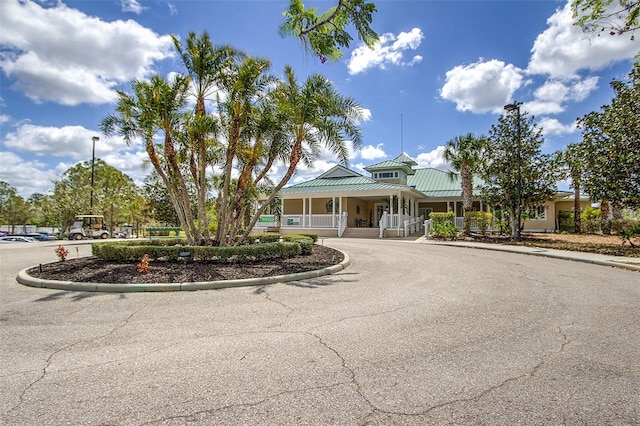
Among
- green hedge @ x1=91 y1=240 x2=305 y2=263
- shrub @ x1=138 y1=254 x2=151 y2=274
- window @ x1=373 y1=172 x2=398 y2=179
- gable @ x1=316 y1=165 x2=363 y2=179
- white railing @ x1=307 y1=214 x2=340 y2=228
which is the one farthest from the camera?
gable @ x1=316 y1=165 x2=363 y2=179

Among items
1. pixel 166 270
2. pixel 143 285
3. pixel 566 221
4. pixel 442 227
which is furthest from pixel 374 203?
pixel 143 285

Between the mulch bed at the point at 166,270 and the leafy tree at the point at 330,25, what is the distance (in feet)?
17.5

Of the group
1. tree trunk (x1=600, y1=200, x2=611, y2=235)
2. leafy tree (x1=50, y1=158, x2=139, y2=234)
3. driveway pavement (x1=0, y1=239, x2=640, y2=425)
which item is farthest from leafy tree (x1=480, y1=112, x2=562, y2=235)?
leafy tree (x1=50, y1=158, x2=139, y2=234)

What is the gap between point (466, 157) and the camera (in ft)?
72.0

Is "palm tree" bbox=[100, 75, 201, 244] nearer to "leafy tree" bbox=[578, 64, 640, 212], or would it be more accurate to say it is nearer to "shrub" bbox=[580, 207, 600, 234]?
"leafy tree" bbox=[578, 64, 640, 212]

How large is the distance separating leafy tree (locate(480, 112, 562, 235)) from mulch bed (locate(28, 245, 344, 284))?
15.0 meters

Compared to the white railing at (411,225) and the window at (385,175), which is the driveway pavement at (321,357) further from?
the window at (385,175)

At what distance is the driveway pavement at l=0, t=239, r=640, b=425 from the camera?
251cm

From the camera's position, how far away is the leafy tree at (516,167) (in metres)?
19.6

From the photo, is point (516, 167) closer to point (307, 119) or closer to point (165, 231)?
point (307, 119)

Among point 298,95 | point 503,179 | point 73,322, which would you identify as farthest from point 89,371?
point 503,179

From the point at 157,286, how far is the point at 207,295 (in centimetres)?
121

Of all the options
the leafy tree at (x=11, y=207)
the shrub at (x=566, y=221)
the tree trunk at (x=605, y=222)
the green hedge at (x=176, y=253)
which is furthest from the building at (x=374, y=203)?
the leafy tree at (x=11, y=207)

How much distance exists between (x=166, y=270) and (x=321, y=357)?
615cm
